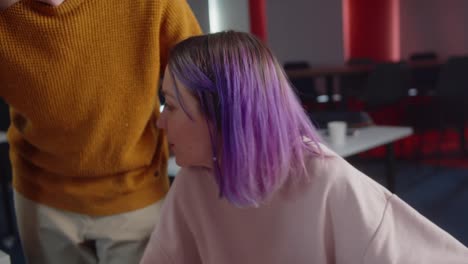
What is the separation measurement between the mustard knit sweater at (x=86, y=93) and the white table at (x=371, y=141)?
675mm

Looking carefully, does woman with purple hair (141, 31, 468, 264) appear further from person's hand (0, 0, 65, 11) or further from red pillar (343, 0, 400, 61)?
red pillar (343, 0, 400, 61)

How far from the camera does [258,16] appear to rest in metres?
8.44

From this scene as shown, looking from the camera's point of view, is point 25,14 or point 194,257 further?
point 194,257

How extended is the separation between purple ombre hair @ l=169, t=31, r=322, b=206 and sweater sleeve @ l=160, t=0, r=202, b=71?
0.20 m

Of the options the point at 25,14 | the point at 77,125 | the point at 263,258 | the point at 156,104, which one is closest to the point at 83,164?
the point at 77,125

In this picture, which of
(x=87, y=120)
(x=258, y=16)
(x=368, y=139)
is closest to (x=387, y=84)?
(x=368, y=139)

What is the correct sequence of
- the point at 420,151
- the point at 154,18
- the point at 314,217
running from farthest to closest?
the point at 420,151 → the point at 154,18 → the point at 314,217

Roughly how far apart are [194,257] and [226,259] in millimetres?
112

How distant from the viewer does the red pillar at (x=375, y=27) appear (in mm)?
8078

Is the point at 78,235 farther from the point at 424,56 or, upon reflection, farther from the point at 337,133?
the point at 424,56

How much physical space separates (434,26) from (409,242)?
7.61 metres

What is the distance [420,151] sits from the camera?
538cm

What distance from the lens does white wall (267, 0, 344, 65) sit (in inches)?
293

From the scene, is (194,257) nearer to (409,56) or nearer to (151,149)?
(151,149)
